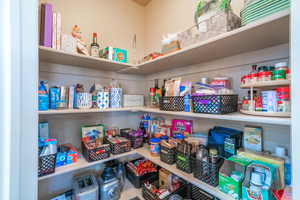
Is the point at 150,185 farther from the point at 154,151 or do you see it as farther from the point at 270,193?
the point at 270,193

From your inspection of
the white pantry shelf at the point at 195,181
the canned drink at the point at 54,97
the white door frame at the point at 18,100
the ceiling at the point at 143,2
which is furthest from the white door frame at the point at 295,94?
the ceiling at the point at 143,2

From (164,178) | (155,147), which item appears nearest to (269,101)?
(155,147)

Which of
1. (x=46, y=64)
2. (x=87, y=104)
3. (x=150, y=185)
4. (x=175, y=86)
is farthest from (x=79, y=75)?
(x=150, y=185)

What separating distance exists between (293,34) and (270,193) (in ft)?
2.16

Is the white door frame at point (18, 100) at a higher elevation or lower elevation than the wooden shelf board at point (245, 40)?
lower

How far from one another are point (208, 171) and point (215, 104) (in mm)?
410

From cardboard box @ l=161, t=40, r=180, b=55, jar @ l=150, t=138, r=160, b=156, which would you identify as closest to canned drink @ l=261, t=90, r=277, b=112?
cardboard box @ l=161, t=40, r=180, b=55

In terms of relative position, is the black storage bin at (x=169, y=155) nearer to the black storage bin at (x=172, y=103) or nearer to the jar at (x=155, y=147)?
the jar at (x=155, y=147)

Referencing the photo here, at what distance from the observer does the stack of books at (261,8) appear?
53 cm

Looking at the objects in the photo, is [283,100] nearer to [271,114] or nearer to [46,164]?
[271,114]

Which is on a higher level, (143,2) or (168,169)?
(143,2)

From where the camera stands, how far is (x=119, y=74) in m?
1.54

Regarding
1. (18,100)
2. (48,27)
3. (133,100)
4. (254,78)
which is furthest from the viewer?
(133,100)

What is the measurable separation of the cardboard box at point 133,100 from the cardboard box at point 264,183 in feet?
3.58
